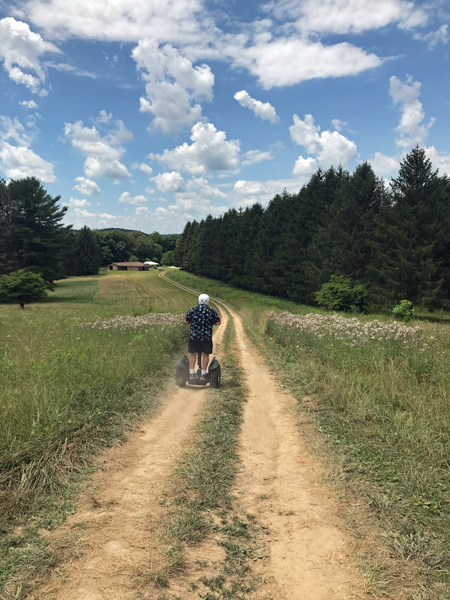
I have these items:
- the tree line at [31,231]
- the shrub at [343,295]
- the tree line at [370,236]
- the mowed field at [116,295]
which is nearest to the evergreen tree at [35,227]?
the tree line at [31,231]

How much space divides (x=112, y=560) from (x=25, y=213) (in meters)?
58.7

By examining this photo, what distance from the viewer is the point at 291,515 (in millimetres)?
4086

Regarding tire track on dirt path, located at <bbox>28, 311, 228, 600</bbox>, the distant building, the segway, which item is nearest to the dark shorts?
the segway

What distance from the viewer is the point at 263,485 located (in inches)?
187

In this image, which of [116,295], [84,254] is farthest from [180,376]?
[84,254]

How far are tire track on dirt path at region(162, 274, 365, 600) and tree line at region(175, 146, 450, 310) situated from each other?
24.6 metres

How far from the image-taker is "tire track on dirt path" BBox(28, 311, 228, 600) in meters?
2.96

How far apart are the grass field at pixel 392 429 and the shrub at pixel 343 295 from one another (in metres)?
17.3

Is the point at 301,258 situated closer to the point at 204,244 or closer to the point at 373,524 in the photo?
the point at 373,524

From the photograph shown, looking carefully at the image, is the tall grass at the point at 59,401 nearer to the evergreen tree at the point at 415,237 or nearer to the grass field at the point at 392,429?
the grass field at the point at 392,429

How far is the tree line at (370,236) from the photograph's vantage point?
27.6 metres

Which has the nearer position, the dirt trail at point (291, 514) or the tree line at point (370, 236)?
the dirt trail at point (291, 514)

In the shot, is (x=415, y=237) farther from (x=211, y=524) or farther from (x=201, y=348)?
(x=211, y=524)

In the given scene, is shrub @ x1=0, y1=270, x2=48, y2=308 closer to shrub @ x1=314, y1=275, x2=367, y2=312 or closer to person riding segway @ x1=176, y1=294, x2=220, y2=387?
shrub @ x1=314, y1=275, x2=367, y2=312
